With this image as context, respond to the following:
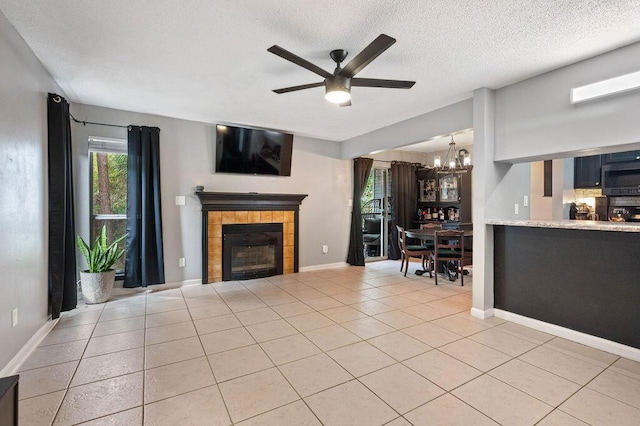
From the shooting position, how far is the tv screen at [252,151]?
4.66 meters

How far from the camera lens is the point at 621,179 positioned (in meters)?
5.36

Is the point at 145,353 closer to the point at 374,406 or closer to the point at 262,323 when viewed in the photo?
the point at 262,323

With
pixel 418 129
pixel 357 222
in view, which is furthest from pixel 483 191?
pixel 357 222

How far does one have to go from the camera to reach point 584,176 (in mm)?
5852

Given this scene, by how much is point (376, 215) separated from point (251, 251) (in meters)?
3.22

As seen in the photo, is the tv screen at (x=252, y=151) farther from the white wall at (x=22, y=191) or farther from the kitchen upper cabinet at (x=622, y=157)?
the kitchen upper cabinet at (x=622, y=157)

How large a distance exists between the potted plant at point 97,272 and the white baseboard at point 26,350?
641 millimetres

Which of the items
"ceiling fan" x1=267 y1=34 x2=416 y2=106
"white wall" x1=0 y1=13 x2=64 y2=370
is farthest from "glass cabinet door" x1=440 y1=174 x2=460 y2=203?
"white wall" x1=0 y1=13 x2=64 y2=370

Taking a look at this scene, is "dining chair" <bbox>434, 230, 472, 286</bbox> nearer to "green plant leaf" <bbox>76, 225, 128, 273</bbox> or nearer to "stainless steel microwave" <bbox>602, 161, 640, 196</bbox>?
"stainless steel microwave" <bbox>602, 161, 640, 196</bbox>

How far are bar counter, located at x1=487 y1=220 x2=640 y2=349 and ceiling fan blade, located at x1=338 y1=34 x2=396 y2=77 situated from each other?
7.03 feet

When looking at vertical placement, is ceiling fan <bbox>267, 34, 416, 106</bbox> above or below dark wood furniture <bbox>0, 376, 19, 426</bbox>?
above

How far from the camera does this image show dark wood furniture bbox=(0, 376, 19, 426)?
0.99 meters

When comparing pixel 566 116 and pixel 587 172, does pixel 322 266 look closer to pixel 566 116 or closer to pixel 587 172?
pixel 566 116

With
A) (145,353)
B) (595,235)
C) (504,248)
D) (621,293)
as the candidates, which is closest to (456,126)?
(504,248)
